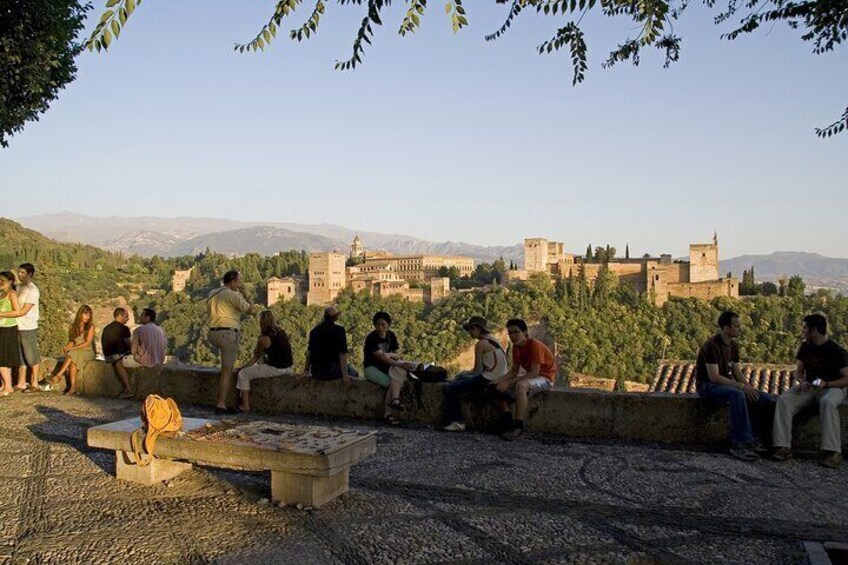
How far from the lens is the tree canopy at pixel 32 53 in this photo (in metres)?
8.23

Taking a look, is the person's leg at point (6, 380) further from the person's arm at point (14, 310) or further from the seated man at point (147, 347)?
the seated man at point (147, 347)

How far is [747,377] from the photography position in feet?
56.7

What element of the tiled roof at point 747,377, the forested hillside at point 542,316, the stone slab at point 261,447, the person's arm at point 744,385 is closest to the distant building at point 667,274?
Result: the forested hillside at point 542,316

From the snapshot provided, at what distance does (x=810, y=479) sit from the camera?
522 cm

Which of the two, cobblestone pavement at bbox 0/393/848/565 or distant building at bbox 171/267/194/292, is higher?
distant building at bbox 171/267/194/292

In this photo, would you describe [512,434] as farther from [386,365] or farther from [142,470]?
[142,470]

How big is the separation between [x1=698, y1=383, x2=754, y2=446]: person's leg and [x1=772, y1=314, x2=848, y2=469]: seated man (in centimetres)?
22

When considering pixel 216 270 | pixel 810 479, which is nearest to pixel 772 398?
pixel 810 479

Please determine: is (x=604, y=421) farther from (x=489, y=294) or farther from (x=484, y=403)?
(x=489, y=294)

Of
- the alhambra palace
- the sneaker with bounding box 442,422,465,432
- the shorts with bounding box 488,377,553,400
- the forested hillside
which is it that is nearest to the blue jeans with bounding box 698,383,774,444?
the shorts with bounding box 488,377,553,400

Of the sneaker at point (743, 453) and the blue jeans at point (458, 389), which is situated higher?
the blue jeans at point (458, 389)

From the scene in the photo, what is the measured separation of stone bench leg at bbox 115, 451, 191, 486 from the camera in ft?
15.4

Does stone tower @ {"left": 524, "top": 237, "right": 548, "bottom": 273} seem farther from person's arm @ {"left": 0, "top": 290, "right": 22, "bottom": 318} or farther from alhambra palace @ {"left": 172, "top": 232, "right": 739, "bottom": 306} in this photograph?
person's arm @ {"left": 0, "top": 290, "right": 22, "bottom": 318}

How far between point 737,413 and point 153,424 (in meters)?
4.61
